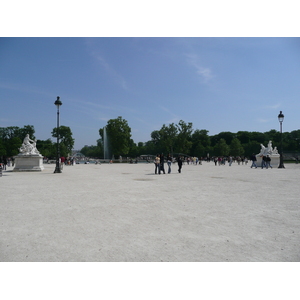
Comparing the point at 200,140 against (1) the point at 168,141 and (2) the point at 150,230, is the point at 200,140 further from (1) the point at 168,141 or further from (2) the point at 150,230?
(2) the point at 150,230

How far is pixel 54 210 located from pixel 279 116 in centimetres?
2799

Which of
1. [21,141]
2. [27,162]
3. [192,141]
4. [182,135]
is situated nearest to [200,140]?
[192,141]

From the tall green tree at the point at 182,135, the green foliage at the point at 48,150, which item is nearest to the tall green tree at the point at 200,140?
the tall green tree at the point at 182,135

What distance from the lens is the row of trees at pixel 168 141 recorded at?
2633 inches

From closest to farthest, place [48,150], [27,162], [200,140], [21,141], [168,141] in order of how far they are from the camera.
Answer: [27,162] → [168,141] → [21,141] → [48,150] → [200,140]

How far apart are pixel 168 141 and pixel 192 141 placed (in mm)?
31018

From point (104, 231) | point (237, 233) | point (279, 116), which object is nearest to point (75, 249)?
point (104, 231)

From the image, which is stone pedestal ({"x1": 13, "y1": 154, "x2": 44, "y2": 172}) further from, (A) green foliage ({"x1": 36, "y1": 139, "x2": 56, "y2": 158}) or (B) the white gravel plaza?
(A) green foliage ({"x1": 36, "y1": 139, "x2": 56, "y2": 158})

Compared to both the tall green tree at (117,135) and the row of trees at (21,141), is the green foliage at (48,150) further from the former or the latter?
the tall green tree at (117,135)

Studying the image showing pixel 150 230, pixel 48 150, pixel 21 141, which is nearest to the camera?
pixel 150 230

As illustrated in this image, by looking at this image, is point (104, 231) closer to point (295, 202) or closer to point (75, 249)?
point (75, 249)

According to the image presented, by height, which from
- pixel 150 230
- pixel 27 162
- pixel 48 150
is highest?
pixel 48 150

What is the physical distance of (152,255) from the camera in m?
3.73

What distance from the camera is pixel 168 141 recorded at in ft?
238
